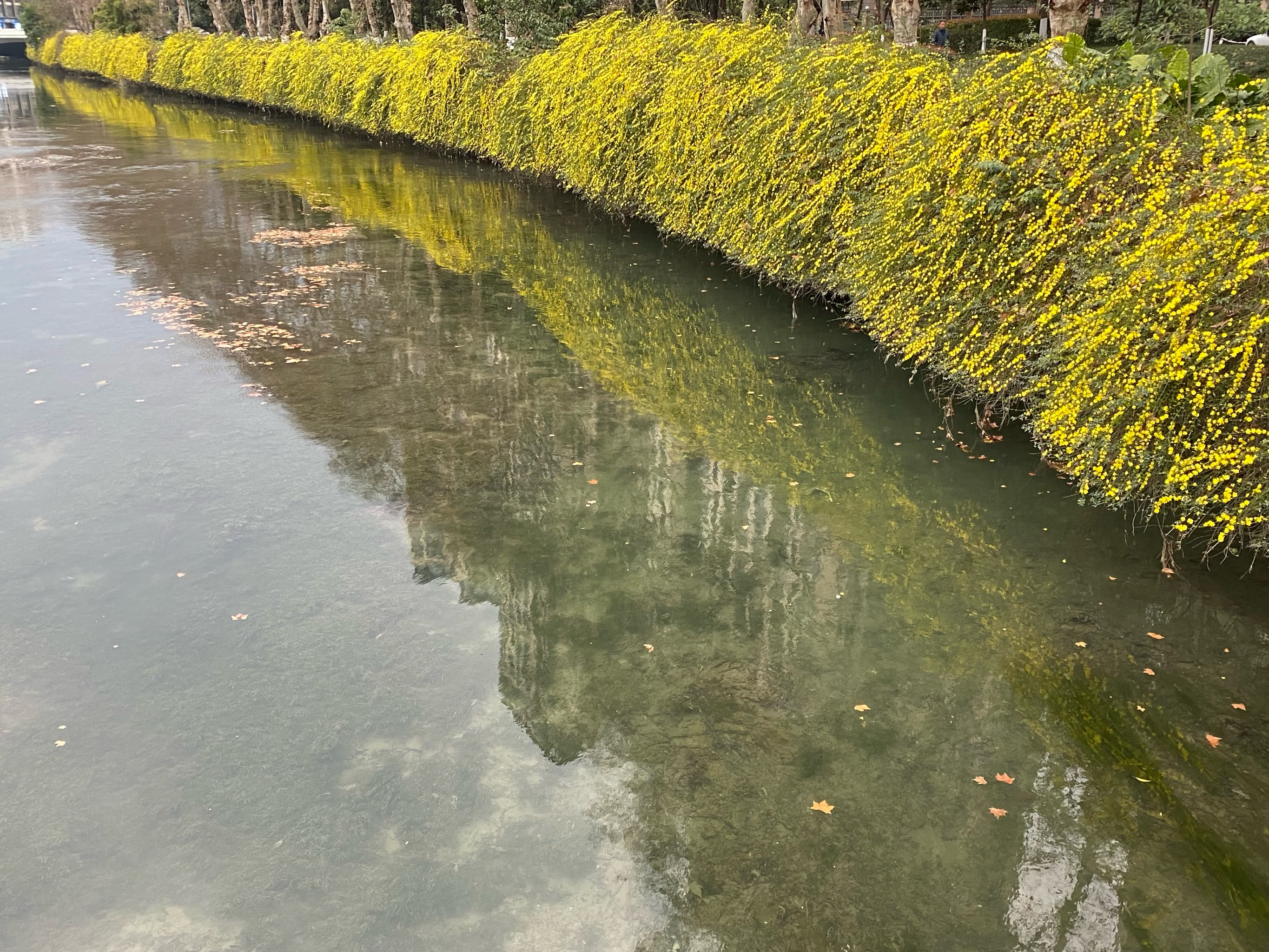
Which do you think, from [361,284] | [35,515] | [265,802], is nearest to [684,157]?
[361,284]

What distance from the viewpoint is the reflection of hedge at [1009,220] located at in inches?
165

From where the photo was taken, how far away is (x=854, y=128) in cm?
762

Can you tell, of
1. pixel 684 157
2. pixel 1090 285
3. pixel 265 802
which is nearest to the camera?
pixel 265 802

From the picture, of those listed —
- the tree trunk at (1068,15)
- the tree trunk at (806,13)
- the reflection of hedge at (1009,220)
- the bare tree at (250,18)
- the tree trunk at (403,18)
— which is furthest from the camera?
the bare tree at (250,18)

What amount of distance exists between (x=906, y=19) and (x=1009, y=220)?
6977 mm

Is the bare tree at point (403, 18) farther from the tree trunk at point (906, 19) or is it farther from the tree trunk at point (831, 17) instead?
the tree trunk at point (906, 19)

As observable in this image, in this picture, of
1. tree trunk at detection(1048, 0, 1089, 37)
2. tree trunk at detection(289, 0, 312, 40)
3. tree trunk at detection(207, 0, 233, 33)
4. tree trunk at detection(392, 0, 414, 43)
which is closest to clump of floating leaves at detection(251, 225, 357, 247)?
tree trunk at detection(1048, 0, 1089, 37)

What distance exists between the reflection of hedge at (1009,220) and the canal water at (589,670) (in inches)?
28.2

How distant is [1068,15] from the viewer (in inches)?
324

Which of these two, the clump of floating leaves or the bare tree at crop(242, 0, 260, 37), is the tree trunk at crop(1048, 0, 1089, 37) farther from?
the bare tree at crop(242, 0, 260, 37)

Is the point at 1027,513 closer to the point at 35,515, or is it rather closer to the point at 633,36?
the point at 35,515

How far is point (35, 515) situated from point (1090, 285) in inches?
223

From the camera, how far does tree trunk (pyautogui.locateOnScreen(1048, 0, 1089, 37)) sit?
26.8 feet

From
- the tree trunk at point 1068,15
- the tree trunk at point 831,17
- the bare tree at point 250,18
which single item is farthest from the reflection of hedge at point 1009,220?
the bare tree at point 250,18
